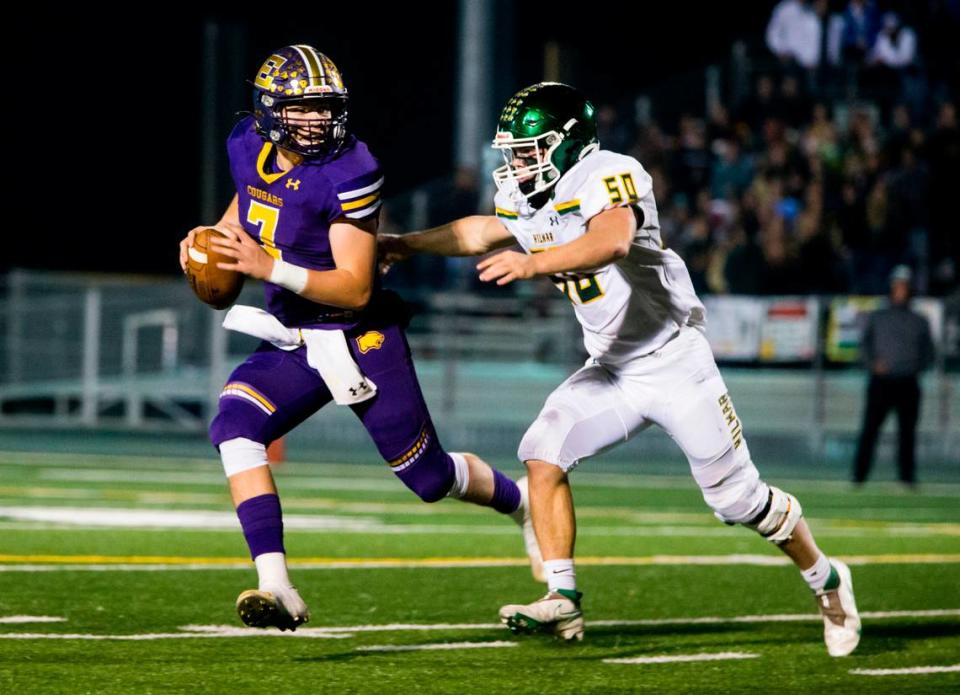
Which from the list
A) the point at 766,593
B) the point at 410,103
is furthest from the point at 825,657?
the point at 410,103

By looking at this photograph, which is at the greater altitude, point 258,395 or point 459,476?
point 258,395

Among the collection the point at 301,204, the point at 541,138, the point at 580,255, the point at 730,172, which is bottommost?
the point at 580,255

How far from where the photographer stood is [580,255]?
A: 199 inches

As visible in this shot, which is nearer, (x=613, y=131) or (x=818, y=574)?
(x=818, y=574)

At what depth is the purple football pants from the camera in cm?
544

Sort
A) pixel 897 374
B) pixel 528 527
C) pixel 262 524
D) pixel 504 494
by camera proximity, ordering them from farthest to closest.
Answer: pixel 897 374, pixel 528 527, pixel 504 494, pixel 262 524

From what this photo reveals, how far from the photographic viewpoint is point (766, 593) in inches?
280

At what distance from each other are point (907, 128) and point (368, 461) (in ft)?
22.3

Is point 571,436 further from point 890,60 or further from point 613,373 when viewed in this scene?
point 890,60

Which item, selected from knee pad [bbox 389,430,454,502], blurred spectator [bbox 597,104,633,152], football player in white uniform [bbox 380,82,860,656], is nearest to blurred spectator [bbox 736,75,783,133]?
blurred spectator [bbox 597,104,633,152]

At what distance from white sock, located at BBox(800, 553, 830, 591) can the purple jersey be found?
5.43 feet

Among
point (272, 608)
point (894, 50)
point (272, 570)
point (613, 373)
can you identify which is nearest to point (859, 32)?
point (894, 50)

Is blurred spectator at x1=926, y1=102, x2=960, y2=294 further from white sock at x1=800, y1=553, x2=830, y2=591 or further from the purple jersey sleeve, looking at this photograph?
the purple jersey sleeve

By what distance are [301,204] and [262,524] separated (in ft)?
3.23
